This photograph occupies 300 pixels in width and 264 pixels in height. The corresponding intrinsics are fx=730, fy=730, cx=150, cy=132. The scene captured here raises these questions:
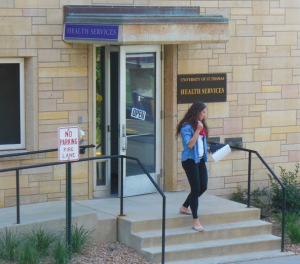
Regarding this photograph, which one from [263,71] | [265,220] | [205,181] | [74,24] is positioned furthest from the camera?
[263,71]

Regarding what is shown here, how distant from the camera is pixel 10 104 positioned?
10281mm

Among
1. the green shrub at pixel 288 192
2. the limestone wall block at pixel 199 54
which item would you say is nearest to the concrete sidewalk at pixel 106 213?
the green shrub at pixel 288 192

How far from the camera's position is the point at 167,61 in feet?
36.6

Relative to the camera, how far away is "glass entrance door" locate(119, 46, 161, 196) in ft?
35.5

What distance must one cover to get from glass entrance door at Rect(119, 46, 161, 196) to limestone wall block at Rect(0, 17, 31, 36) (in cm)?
146

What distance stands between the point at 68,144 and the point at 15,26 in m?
2.32

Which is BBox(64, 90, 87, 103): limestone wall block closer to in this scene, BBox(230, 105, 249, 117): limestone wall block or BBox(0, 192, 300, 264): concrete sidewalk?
BBox(0, 192, 300, 264): concrete sidewalk

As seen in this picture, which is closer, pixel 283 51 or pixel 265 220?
pixel 265 220

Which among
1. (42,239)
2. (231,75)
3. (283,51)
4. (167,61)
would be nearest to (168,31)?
(167,61)

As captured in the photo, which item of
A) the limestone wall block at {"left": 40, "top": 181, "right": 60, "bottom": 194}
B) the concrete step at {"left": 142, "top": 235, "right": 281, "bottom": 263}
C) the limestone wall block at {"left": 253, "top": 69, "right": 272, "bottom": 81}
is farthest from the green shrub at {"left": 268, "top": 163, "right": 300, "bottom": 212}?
the limestone wall block at {"left": 40, "top": 181, "right": 60, "bottom": 194}

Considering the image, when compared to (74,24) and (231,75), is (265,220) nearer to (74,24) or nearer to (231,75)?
(231,75)

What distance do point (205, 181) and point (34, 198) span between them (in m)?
2.53

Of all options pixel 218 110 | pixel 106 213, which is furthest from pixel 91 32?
pixel 218 110

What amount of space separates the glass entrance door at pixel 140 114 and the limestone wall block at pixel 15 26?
1.46 metres
